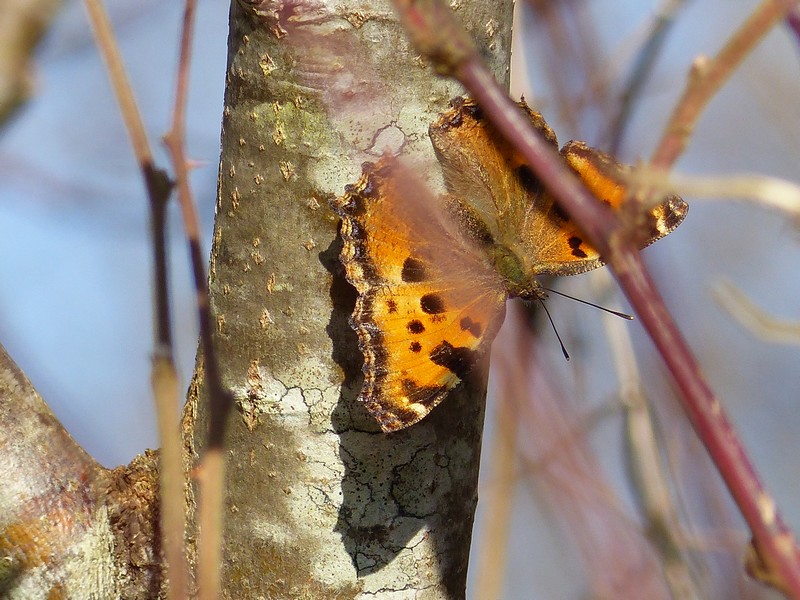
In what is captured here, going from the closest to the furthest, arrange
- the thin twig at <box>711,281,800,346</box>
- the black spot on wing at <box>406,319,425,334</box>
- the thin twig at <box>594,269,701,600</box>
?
1. the thin twig at <box>711,281,800,346</box>
2. the black spot on wing at <box>406,319,425,334</box>
3. the thin twig at <box>594,269,701,600</box>

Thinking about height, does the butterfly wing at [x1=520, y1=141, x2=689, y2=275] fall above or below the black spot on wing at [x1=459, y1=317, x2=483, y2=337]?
above

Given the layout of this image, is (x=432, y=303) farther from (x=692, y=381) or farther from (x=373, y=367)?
(x=692, y=381)

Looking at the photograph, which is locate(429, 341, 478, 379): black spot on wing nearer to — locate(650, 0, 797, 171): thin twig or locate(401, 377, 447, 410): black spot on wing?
locate(401, 377, 447, 410): black spot on wing

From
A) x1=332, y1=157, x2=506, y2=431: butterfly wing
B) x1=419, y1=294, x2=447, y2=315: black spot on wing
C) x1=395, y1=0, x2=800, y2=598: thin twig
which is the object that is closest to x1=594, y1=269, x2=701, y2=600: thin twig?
x1=332, y1=157, x2=506, y2=431: butterfly wing

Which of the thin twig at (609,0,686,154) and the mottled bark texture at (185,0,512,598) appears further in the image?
the thin twig at (609,0,686,154)

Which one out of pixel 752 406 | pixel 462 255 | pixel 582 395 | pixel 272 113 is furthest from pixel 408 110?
pixel 752 406

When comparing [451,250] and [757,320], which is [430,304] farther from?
[757,320]

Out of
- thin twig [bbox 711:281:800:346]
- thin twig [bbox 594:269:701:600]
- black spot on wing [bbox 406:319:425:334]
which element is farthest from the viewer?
thin twig [bbox 594:269:701:600]
